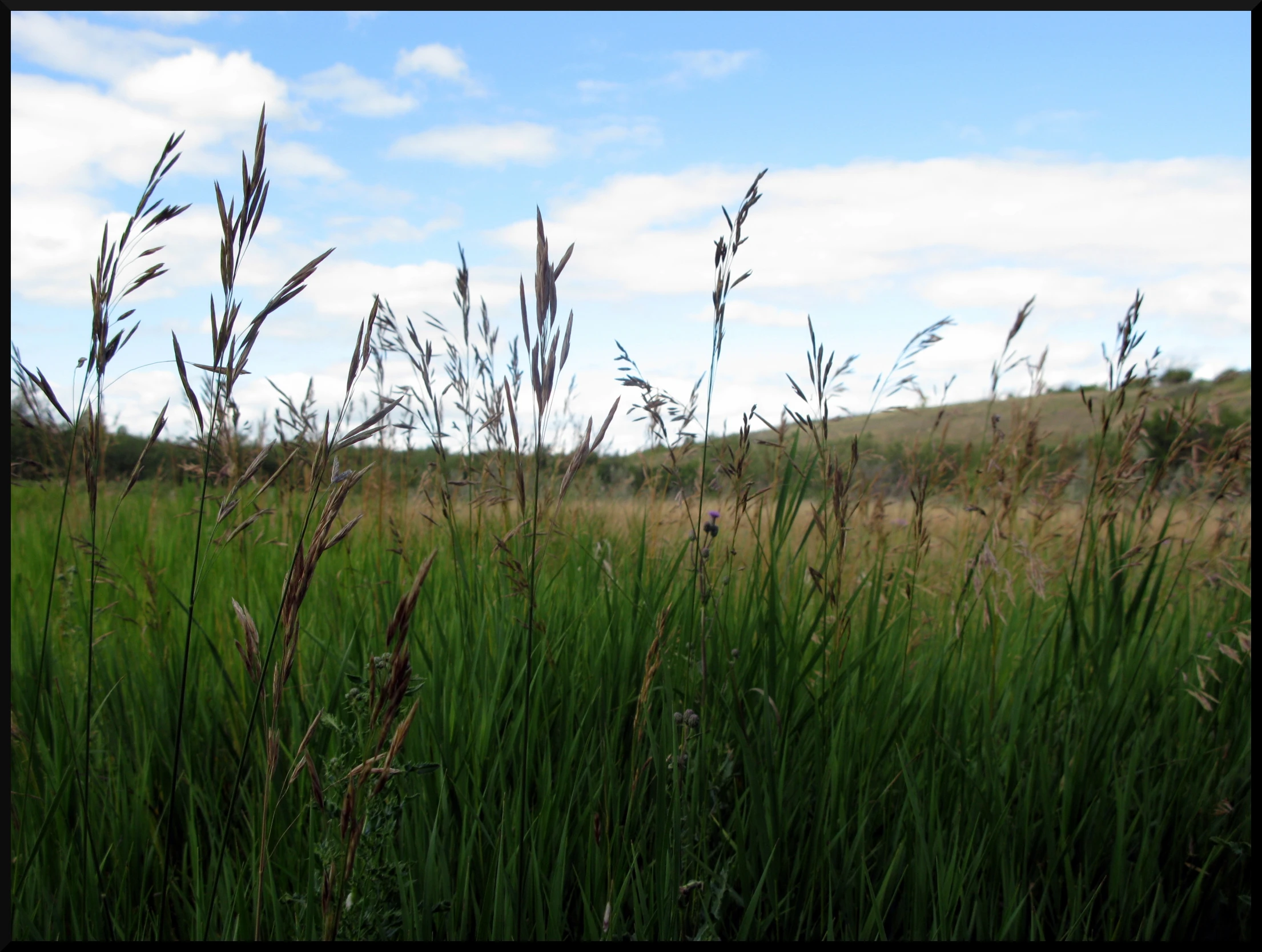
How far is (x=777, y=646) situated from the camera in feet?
5.54

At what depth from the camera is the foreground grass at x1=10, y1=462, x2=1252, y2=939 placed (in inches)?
49.1

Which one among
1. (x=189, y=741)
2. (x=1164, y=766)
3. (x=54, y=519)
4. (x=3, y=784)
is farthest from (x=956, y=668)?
(x=54, y=519)

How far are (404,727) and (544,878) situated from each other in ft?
2.27

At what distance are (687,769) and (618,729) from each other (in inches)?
9.2

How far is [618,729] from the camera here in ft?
4.96

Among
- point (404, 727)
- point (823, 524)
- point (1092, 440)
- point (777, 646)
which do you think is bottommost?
point (777, 646)

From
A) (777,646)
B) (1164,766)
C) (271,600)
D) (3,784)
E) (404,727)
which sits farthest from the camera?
(271,600)

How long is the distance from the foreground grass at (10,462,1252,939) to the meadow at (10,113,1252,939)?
11 millimetres

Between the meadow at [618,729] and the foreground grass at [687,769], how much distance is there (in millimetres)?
11

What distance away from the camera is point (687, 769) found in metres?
1.31

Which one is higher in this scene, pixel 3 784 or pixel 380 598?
pixel 380 598

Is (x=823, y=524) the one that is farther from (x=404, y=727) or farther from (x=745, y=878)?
(x=404, y=727)

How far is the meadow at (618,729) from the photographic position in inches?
43.0

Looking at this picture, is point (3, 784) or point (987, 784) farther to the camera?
point (987, 784)
